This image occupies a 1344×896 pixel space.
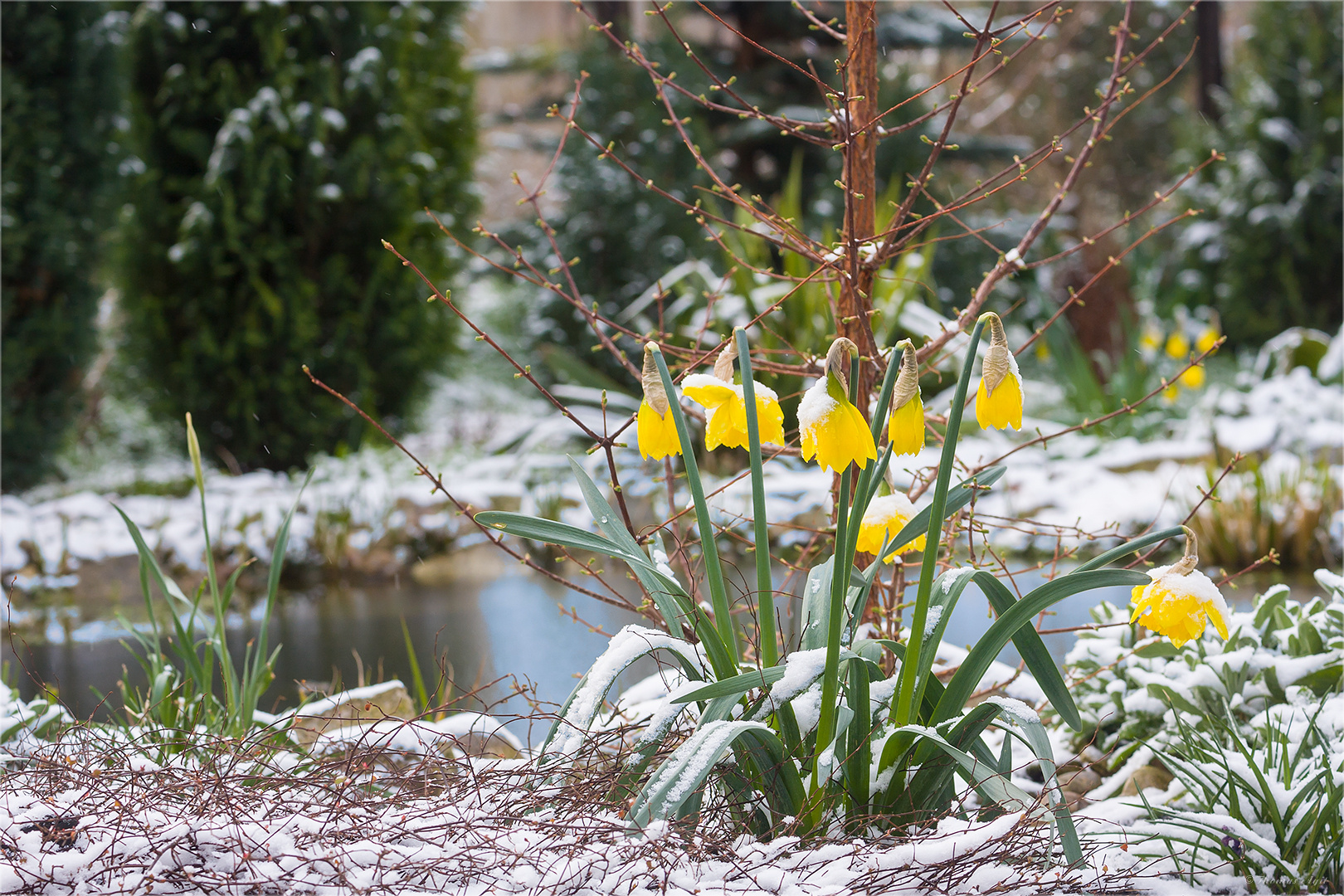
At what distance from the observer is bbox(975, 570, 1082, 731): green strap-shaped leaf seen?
1.08 m

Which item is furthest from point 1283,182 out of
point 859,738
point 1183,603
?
point 859,738

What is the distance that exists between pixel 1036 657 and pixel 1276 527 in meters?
2.68

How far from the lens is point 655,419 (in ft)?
3.65

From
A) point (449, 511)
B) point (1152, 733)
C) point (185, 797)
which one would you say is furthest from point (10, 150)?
point (1152, 733)

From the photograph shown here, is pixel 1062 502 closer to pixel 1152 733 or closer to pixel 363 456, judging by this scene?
pixel 1152 733

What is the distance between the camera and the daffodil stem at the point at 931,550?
3.44 ft

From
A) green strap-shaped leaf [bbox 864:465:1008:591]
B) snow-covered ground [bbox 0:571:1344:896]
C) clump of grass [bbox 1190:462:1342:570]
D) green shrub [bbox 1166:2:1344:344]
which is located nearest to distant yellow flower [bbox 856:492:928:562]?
green strap-shaped leaf [bbox 864:465:1008:591]

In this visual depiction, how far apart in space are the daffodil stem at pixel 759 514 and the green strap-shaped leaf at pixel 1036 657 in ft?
0.83

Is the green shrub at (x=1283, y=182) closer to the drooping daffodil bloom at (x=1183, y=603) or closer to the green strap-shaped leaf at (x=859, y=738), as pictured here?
the drooping daffodil bloom at (x=1183, y=603)

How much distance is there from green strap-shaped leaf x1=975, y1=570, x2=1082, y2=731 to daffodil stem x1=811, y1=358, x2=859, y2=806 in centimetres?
16

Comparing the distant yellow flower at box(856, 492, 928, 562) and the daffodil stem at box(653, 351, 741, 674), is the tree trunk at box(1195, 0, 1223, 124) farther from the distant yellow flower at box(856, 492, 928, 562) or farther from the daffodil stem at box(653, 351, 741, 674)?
the daffodil stem at box(653, 351, 741, 674)

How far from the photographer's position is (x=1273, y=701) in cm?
154

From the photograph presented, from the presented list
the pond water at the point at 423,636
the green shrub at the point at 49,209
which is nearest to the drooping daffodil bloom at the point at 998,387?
the pond water at the point at 423,636

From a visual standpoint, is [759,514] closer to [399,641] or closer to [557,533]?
[557,533]
